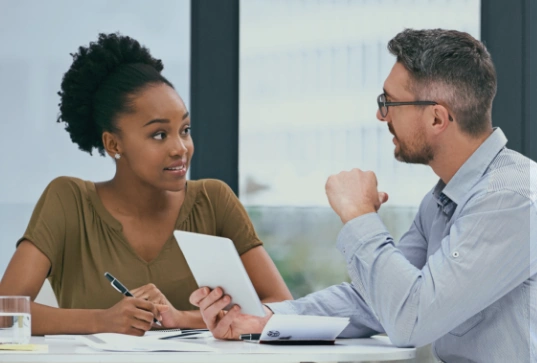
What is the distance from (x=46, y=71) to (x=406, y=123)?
183 centimetres

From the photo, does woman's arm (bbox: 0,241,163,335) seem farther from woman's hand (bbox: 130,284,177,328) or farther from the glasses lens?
the glasses lens

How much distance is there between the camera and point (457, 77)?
196 cm

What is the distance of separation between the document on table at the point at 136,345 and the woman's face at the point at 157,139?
2.69 ft

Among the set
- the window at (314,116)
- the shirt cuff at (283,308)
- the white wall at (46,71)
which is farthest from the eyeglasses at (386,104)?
the white wall at (46,71)

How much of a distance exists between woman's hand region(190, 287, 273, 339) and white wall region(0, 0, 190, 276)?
4.96 feet

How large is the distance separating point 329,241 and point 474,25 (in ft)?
3.49

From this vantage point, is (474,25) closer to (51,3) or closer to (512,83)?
(512,83)

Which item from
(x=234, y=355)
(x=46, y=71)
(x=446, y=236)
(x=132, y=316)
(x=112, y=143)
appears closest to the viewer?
(x=234, y=355)

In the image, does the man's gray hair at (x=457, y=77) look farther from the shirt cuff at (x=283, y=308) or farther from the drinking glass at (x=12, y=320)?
the drinking glass at (x=12, y=320)

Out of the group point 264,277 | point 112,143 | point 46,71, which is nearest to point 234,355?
point 264,277

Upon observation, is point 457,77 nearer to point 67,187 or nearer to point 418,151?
point 418,151

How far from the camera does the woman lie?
8.28 feet

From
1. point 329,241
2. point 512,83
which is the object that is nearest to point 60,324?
point 329,241

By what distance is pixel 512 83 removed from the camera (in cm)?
320
